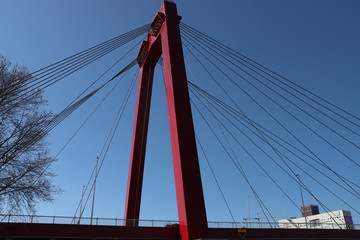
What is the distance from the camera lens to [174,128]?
20.0 metres

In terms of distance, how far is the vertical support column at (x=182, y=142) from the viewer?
17.7 m

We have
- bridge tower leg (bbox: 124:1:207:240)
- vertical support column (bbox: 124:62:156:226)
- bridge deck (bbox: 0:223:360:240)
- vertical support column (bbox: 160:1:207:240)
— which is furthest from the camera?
vertical support column (bbox: 124:62:156:226)

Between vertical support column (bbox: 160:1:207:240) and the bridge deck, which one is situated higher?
vertical support column (bbox: 160:1:207:240)

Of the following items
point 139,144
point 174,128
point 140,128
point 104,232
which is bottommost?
point 104,232

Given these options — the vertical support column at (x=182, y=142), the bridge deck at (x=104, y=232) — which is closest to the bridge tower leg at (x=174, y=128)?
the vertical support column at (x=182, y=142)

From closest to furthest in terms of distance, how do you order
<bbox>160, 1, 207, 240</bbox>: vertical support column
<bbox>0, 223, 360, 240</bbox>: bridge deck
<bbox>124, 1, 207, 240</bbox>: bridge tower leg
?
1. <bbox>0, 223, 360, 240</bbox>: bridge deck
2. <bbox>160, 1, 207, 240</bbox>: vertical support column
3. <bbox>124, 1, 207, 240</bbox>: bridge tower leg

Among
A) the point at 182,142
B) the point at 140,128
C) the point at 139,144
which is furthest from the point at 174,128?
the point at 140,128

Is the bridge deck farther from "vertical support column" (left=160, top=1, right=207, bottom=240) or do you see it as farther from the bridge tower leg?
"vertical support column" (left=160, top=1, right=207, bottom=240)

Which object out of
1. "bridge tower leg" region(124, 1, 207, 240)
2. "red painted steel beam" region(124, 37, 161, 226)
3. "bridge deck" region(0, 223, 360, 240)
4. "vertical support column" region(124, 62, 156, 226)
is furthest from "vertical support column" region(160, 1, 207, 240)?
"vertical support column" region(124, 62, 156, 226)

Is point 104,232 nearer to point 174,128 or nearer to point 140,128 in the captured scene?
point 174,128

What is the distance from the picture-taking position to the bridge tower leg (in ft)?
58.6

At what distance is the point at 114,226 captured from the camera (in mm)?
19781

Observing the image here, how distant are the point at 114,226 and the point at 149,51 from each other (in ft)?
46.7

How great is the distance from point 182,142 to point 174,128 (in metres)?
1.15
